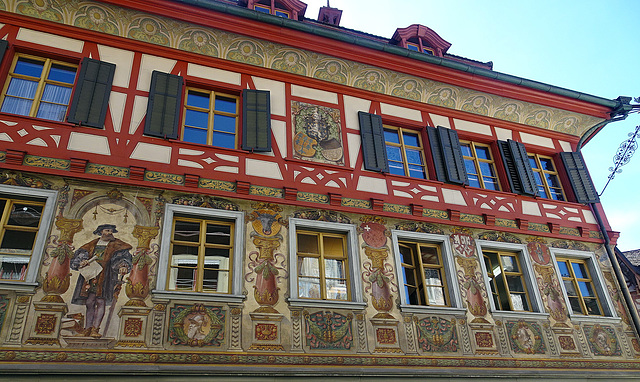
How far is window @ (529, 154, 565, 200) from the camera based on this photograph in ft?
39.3

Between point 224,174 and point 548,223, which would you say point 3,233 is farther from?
point 548,223

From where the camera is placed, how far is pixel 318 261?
8766 mm

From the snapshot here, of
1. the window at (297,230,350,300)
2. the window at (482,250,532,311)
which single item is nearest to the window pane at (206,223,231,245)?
the window at (297,230,350,300)

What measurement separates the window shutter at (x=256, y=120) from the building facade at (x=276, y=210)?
1.5 inches

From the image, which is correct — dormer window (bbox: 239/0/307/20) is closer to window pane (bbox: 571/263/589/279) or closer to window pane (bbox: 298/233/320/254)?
window pane (bbox: 298/233/320/254)

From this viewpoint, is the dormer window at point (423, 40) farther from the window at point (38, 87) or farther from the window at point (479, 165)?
the window at point (38, 87)

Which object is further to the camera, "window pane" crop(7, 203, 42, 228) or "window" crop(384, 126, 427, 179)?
"window" crop(384, 126, 427, 179)

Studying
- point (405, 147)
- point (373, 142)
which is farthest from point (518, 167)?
point (373, 142)

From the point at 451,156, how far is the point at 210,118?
5.04 meters

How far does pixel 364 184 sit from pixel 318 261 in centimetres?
190

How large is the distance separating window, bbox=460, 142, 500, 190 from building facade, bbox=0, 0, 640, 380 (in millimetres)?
57

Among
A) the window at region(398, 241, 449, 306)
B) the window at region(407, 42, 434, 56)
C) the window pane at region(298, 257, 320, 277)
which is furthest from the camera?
the window at region(407, 42, 434, 56)

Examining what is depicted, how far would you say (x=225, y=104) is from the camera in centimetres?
998

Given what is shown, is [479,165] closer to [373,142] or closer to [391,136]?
[391,136]
